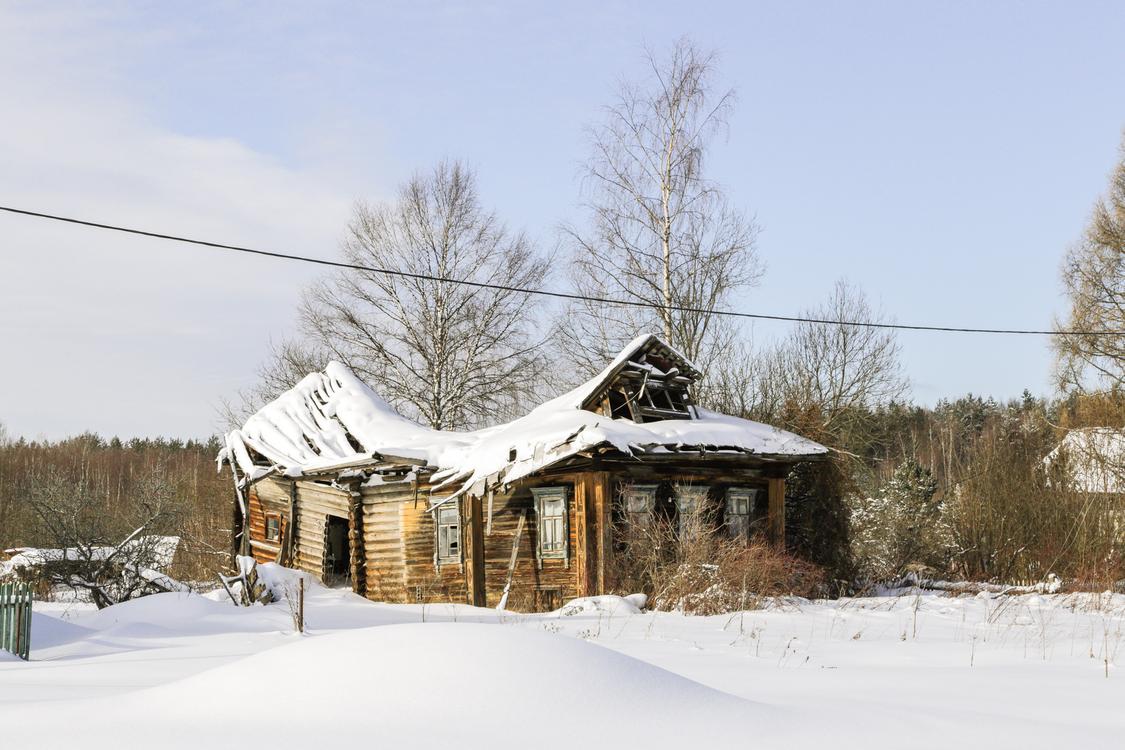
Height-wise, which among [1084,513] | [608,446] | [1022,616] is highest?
[608,446]

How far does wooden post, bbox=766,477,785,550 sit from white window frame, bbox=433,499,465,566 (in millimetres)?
6317

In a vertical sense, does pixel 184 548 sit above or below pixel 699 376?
below

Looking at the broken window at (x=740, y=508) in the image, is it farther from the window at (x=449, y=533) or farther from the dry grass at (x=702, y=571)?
the window at (x=449, y=533)

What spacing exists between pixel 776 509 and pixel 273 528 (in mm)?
13860

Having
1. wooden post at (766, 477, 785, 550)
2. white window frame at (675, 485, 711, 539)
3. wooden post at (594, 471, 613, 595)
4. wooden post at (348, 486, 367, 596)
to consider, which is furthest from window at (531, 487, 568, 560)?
wooden post at (348, 486, 367, 596)

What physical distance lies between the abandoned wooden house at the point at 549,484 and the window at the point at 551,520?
1.2 inches

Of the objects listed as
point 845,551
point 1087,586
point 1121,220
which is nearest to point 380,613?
point 845,551

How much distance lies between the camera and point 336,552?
26.9 m

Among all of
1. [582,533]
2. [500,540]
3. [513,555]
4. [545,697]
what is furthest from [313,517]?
[545,697]

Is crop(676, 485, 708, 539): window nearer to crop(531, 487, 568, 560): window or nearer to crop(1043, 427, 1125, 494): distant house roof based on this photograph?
crop(531, 487, 568, 560): window

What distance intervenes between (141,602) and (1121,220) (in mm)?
29256

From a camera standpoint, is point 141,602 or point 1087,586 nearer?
point 141,602

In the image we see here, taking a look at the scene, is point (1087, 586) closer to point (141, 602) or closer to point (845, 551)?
point (845, 551)

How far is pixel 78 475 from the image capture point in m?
76.0
